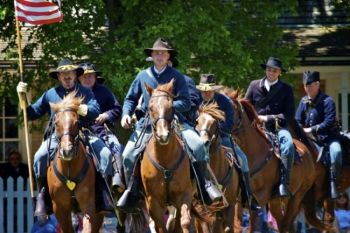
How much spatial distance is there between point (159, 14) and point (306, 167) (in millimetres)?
5211

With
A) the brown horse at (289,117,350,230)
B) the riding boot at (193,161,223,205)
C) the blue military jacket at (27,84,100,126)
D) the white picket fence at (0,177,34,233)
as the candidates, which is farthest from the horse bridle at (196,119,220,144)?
the white picket fence at (0,177,34,233)

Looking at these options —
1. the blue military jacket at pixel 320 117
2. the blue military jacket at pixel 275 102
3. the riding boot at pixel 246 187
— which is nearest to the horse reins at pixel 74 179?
the riding boot at pixel 246 187

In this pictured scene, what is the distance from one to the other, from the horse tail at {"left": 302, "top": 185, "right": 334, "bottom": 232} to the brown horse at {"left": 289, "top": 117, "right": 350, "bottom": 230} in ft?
0.18

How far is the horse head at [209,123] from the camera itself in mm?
14414

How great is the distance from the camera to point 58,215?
14.3m

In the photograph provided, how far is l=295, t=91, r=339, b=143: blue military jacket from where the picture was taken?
1814 cm

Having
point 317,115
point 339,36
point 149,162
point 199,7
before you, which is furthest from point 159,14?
point 149,162

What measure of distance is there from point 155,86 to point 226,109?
1638 millimetres

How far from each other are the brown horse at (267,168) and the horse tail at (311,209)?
4 cm

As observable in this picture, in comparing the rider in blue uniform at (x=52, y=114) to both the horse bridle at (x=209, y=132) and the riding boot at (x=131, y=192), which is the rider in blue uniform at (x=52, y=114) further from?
the horse bridle at (x=209, y=132)

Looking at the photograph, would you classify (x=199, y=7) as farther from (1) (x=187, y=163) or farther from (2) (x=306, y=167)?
(1) (x=187, y=163)

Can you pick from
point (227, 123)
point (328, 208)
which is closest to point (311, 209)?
point (328, 208)

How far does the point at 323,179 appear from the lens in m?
18.5

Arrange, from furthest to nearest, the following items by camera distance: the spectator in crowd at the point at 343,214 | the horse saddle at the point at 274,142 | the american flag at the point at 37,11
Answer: the spectator in crowd at the point at 343,214
the american flag at the point at 37,11
the horse saddle at the point at 274,142
